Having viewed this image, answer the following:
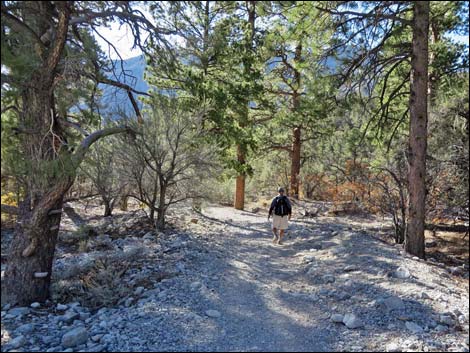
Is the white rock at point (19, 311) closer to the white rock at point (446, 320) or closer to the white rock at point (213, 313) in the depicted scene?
the white rock at point (213, 313)

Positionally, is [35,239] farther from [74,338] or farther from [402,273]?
[402,273]

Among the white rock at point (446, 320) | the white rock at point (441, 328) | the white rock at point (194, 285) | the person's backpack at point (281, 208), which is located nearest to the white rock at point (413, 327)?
the white rock at point (441, 328)

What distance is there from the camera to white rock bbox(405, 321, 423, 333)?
13.7 ft

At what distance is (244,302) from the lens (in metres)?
5.31

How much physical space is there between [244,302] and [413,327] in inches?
90.1

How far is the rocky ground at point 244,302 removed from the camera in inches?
157

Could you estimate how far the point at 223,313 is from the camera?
15.9 ft

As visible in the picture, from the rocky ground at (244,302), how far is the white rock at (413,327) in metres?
0.01

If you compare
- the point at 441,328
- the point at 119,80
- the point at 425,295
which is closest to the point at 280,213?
the point at 425,295

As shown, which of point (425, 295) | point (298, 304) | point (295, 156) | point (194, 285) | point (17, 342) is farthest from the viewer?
point (295, 156)

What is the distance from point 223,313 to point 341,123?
1869 centimetres

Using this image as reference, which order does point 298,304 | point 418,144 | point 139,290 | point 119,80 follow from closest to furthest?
point 298,304
point 139,290
point 119,80
point 418,144

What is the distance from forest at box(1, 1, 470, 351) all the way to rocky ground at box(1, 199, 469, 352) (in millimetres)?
376

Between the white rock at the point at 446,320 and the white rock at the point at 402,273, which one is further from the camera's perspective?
the white rock at the point at 402,273
